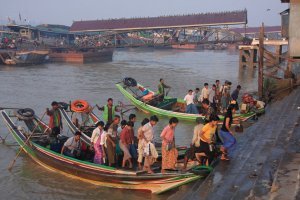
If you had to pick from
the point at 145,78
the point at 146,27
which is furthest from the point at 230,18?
the point at 145,78

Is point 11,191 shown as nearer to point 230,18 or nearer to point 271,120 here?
point 271,120

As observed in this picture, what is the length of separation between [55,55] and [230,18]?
22.3 m

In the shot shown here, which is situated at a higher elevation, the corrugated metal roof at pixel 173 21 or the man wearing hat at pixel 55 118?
the corrugated metal roof at pixel 173 21

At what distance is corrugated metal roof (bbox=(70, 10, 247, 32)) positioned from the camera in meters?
50.7

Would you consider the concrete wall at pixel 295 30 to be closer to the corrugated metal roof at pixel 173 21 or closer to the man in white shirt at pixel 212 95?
the man in white shirt at pixel 212 95

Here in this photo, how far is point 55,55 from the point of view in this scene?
2030 inches

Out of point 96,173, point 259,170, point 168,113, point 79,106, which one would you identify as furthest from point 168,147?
point 168,113

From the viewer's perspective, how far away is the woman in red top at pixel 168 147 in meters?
7.44

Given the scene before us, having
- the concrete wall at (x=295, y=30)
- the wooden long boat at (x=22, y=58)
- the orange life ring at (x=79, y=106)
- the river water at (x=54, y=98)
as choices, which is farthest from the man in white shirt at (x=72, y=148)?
the wooden long boat at (x=22, y=58)

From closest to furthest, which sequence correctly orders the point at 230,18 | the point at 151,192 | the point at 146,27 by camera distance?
the point at 151,192, the point at 230,18, the point at 146,27

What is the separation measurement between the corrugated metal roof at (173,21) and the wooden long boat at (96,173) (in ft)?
140

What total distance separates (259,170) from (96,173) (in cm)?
327

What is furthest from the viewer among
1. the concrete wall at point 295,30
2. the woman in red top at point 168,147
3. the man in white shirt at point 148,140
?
the concrete wall at point 295,30

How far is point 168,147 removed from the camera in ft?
24.7
